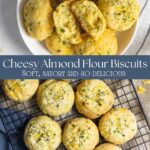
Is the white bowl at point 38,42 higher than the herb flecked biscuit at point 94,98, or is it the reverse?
the white bowl at point 38,42

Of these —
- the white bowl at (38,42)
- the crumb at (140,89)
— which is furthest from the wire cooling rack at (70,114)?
the white bowl at (38,42)

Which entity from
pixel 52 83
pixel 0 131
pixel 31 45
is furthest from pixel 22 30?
pixel 0 131

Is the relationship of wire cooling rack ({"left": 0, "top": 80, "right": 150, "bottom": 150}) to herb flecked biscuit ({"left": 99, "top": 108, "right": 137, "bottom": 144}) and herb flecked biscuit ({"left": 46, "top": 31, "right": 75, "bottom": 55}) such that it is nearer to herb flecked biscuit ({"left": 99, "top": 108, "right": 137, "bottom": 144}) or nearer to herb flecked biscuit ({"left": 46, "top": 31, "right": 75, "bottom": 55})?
herb flecked biscuit ({"left": 99, "top": 108, "right": 137, "bottom": 144})

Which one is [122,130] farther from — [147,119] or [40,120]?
[40,120]

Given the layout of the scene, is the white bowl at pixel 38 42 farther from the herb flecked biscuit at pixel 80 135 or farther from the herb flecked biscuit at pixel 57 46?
the herb flecked biscuit at pixel 80 135

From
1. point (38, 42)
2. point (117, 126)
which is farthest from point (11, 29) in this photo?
point (117, 126)

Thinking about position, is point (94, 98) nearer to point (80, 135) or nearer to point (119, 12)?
point (80, 135)
